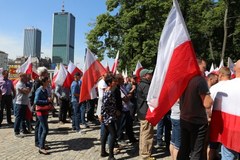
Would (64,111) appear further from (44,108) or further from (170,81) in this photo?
(170,81)

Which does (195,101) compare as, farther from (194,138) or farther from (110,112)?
(110,112)

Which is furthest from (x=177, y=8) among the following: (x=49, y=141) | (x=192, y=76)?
(x=49, y=141)

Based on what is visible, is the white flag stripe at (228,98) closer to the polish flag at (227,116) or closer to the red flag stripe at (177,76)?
the polish flag at (227,116)

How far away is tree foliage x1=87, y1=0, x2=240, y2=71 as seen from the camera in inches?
1313

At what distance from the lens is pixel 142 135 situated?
291 inches

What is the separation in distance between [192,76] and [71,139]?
19.4ft

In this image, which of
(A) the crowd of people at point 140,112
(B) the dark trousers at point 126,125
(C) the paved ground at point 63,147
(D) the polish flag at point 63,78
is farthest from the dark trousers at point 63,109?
(B) the dark trousers at point 126,125

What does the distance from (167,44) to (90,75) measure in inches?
205

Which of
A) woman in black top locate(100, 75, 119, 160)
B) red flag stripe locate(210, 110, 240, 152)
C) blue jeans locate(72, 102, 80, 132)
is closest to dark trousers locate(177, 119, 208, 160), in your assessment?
red flag stripe locate(210, 110, 240, 152)

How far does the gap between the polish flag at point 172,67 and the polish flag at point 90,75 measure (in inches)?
190

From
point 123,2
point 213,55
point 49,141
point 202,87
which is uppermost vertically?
point 123,2

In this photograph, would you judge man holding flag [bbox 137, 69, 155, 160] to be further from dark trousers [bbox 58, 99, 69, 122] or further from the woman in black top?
dark trousers [bbox 58, 99, 69, 122]

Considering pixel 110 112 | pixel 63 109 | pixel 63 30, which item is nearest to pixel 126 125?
pixel 110 112

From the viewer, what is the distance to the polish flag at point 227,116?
4.45m
